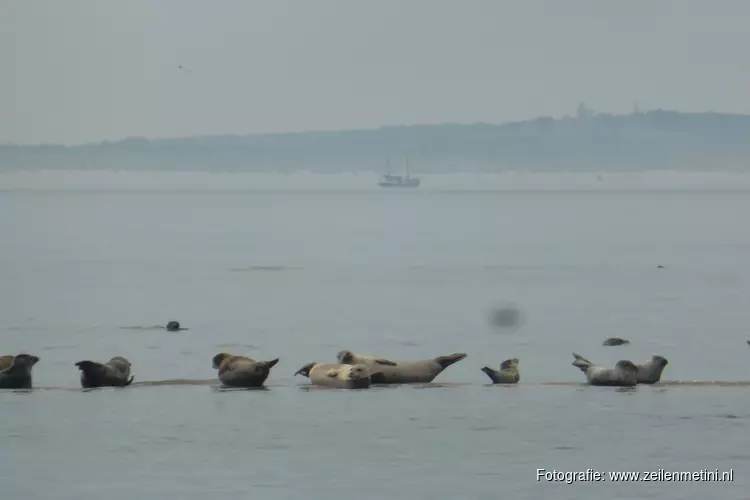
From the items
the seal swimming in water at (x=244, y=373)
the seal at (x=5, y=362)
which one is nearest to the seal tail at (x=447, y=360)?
the seal swimming in water at (x=244, y=373)

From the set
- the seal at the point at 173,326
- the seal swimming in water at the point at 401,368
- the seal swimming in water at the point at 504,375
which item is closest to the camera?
the seal swimming in water at the point at 401,368

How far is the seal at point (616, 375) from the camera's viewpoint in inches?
704

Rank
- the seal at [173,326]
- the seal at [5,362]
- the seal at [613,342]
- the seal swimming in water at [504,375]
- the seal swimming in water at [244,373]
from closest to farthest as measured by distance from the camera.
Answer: the seal swimming in water at [244,373] < the seal at [5,362] < the seal swimming in water at [504,375] < the seal at [613,342] < the seal at [173,326]

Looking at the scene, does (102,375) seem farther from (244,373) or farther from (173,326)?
(173,326)

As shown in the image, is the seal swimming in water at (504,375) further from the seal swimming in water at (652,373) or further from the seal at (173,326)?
the seal at (173,326)

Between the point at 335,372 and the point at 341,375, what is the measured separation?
A: 174mm

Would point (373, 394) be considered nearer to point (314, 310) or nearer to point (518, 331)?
point (518, 331)

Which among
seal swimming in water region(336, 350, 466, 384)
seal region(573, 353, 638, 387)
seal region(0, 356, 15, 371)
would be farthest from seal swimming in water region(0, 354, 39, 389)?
seal region(573, 353, 638, 387)

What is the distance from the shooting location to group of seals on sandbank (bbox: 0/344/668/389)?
17.7 metres

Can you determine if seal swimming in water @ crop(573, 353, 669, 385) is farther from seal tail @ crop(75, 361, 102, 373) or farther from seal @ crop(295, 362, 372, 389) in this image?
seal tail @ crop(75, 361, 102, 373)

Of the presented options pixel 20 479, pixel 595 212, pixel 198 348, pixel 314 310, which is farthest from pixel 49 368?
pixel 595 212

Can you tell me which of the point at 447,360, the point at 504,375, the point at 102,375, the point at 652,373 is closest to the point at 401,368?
the point at 447,360

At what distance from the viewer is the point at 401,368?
18.2 meters

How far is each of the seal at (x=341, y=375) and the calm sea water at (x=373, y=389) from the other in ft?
0.56
